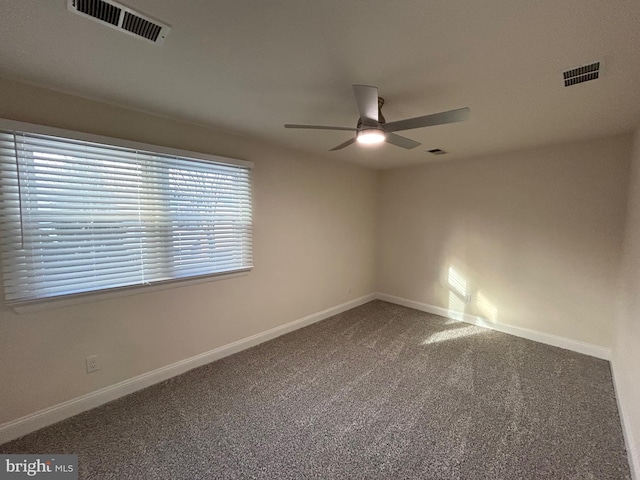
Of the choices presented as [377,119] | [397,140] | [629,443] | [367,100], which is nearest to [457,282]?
[629,443]

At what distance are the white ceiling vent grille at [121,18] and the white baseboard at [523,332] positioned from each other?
4.37m

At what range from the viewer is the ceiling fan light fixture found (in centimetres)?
189

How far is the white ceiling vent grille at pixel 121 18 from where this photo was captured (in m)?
1.16

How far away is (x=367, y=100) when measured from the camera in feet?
5.33

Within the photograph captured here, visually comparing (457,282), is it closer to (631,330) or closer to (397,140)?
(631,330)

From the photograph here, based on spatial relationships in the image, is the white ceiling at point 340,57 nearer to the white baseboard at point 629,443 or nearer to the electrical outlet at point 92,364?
the electrical outlet at point 92,364

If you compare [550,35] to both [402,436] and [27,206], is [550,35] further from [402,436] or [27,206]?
[27,206]

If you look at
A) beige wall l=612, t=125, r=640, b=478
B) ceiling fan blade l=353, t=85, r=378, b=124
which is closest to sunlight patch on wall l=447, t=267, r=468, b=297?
beige wall l=612, t=125, r=640, b=478

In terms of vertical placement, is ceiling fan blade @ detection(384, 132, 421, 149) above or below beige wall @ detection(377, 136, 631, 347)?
above

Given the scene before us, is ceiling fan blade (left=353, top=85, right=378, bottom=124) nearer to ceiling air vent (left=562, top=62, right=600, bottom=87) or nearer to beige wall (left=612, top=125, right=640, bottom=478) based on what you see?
ceiling air vent (left=562, top=62, right=600, bottom=87)

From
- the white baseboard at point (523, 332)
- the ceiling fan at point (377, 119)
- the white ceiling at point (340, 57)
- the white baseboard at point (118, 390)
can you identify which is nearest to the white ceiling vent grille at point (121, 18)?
the white ceiling at point (340, 57)

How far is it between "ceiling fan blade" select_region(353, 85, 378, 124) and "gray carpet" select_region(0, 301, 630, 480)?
212 centimetres

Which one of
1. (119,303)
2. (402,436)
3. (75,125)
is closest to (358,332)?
(402,436)

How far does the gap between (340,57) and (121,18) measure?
103cm
